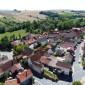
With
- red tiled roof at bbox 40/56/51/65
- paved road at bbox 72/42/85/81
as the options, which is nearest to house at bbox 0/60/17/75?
red tiled roof at bbox 40/56/51/65

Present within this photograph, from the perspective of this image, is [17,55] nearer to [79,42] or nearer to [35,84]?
[35,84]

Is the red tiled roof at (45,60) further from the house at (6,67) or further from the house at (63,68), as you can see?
the house at (6,67)

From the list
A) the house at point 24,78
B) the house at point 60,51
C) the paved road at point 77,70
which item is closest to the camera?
the house at point 24,78

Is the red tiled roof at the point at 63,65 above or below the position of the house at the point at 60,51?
below

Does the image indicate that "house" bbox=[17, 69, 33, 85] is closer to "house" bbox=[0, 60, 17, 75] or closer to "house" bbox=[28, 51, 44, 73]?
"house" bbox=[28, 51, 44, 73]

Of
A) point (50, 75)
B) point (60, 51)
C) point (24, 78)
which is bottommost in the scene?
point (50, 75)

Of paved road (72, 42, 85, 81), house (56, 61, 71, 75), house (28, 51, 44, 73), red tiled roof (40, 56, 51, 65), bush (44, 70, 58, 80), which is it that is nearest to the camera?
bush (44, 70, 58, 80)

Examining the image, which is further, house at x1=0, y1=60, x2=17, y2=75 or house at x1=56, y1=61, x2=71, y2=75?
house at x1=0, y1=60, x2=17, y2=75

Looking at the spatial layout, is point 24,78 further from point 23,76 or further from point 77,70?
point 77,70

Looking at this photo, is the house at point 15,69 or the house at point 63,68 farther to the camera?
the house at point 15,69

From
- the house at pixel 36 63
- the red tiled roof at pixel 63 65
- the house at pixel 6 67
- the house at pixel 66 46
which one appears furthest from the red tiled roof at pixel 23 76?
the house at pixel 66 46

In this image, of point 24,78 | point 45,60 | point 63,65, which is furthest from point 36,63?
point 63,65

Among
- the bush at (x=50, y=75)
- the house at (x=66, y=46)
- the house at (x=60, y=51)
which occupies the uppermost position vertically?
the house at (x=66, y=46)

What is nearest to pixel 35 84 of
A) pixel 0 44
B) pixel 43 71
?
pixel 43 71
